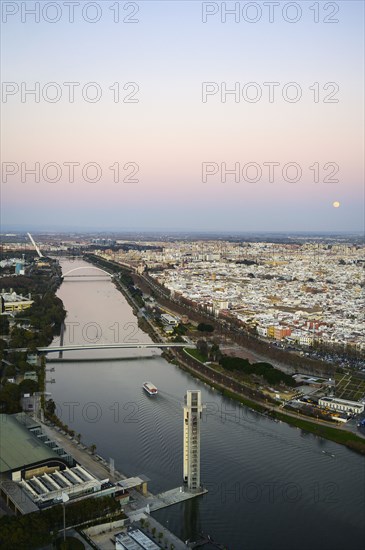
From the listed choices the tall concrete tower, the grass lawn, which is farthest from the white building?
the grass lawn

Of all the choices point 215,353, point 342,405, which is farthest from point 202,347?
point 342,405

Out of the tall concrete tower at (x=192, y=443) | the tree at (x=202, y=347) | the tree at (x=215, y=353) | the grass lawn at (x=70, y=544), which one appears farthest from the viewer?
the tree at (x=202, y=347)

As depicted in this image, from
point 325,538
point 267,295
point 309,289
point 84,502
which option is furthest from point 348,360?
point 309,289

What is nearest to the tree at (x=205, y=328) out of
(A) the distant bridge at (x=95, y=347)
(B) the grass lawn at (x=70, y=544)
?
(A) the distant bridge at (x=95, y=347)

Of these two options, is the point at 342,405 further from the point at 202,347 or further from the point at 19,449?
the point at 19,449

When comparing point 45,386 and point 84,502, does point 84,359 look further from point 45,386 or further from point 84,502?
point 84,502

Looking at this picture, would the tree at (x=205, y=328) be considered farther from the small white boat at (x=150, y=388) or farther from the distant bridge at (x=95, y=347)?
the small white boat at (x=150, y=388)
